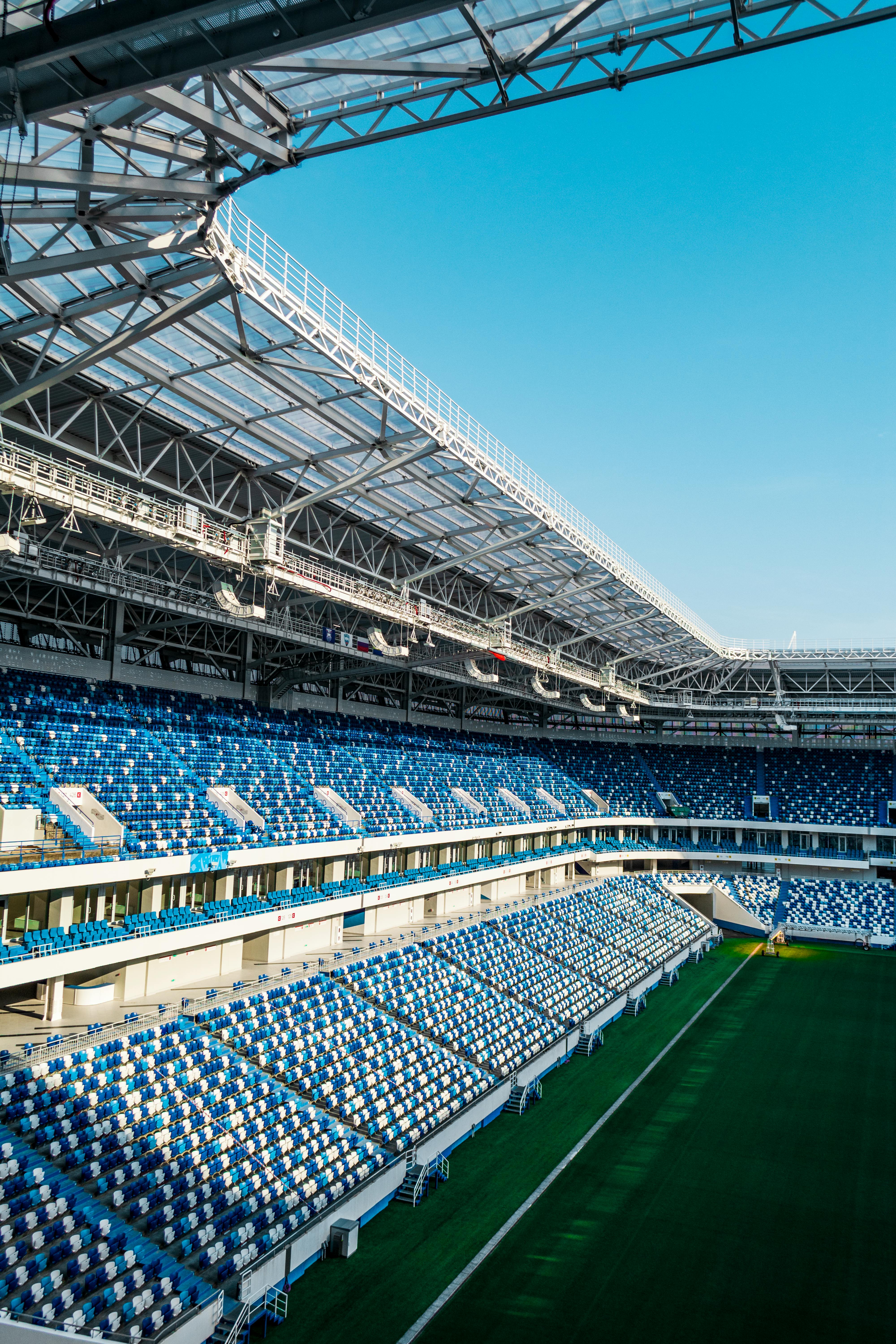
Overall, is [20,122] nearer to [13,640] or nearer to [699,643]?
[13,640]

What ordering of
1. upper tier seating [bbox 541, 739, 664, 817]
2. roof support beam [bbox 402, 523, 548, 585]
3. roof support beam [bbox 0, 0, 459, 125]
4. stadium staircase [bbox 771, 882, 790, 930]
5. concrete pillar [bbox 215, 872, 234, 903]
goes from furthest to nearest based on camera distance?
1. upper tier seating [bbox 541, 739, 664, 817]
2. stadium staircase [bbox 771, 882, 790, 930]
3. roof support beam [bbox 402, 523, 548, 585]
4. concrete pillar [bbox 215, 872, 234, 903]
5. roof support beam [bbox 0, 0, 459, 125]

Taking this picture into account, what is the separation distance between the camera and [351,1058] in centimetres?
2245

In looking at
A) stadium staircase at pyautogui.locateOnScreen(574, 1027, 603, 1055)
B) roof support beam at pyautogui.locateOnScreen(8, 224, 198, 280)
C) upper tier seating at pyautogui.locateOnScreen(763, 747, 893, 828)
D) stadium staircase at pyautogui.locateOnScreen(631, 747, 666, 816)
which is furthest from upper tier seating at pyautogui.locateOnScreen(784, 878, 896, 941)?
roof support beam at pyautogui.locateOnScreen(8, 224, 198, 280)

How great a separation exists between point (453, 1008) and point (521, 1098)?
3989 millimetres

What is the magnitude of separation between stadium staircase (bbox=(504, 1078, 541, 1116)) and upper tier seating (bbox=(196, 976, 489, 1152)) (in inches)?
37.9

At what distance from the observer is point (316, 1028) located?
2298cm

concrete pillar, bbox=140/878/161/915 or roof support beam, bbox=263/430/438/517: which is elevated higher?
roof support beam, bbox=263/430/438/517

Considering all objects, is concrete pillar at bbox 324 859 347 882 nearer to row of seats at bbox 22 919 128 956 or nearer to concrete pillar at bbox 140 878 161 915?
concrete pillar at bbox 140 878 161 915

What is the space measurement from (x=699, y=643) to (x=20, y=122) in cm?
4698

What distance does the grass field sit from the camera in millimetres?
15133

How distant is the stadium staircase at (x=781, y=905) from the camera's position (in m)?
52.4

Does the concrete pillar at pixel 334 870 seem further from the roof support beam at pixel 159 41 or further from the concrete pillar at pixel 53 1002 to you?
the roof support beam at pixel 159 41

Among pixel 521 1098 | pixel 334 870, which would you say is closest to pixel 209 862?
pixel 334 870

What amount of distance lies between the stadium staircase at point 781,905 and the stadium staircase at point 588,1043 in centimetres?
2528
